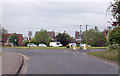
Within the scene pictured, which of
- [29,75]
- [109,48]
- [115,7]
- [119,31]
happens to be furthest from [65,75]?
[109,48]

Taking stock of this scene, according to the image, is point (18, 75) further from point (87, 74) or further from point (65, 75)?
point (87, 74)

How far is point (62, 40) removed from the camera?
83.0 meters

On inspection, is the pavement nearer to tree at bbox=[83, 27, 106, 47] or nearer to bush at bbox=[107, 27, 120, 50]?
bush at bbox=[107, 27, 120, 50]

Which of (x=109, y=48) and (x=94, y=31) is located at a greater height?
(x=94, y=31)

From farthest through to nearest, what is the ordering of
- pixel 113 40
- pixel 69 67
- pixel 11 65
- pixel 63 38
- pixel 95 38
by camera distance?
1. pixel 63 38
2. pixel 95 38
3. pixel 113 40
4. pixel 11 65
5. pixel 69 67

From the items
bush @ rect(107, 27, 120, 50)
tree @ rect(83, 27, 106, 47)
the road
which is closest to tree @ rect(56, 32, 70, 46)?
tree @ rect(83, 27, 106, 47)

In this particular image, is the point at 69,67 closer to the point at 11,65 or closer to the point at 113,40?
the point at 11,65

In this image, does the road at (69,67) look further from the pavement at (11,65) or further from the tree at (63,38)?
the tree at (63,38)

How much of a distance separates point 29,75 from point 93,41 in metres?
71.0

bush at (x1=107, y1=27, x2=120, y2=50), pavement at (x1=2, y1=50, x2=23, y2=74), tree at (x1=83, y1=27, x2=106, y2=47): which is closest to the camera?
pavement at (x1=2, y1=50, x2=23, y2=74)

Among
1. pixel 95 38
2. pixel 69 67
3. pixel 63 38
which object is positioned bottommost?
pixel 69 67

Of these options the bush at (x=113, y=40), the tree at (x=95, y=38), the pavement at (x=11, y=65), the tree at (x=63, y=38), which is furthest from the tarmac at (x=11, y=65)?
the tree at (x=63, y=38)

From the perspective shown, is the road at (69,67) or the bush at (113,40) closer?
the road at (69,67)

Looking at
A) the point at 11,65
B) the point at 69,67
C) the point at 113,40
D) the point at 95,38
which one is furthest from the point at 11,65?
the point at 95,38
